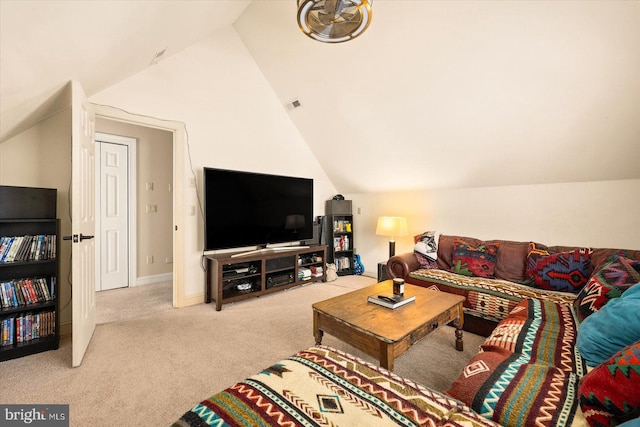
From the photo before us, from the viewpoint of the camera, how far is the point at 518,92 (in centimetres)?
244

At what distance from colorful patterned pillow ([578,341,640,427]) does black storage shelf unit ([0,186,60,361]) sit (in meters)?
3.25

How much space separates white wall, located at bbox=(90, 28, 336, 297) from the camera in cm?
297

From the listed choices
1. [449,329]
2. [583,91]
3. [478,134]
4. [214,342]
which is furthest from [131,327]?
[583,91]

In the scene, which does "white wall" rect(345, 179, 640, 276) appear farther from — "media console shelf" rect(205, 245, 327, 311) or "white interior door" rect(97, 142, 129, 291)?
"white interior door" rect(97, 142, 129, 291)

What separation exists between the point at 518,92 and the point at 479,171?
42.0 inches

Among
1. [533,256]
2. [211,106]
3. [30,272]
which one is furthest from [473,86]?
[30,272]

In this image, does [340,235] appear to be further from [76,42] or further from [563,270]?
[76,42]

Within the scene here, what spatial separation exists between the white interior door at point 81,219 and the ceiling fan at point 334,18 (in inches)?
66.1

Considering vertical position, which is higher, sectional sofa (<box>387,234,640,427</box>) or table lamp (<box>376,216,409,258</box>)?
table lamp (<box>376,216,409,258</box>)

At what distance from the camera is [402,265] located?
3166mm

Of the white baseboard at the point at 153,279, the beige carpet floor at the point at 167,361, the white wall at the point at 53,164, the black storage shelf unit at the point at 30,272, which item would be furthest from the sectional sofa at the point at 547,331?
the white baseboard at the point at 153,279

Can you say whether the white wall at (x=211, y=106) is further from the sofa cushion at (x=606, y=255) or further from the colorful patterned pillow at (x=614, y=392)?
the sofa cushion at (x=606, y=255)

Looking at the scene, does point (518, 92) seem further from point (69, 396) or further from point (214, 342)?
point (69, 396)

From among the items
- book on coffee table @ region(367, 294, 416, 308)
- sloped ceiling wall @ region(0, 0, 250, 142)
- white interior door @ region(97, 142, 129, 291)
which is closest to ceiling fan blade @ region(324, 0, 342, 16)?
sloped ceiling wall @ region(0, 0, 250, 142)
